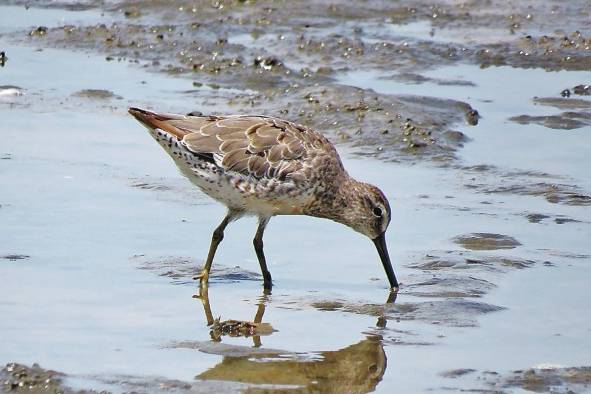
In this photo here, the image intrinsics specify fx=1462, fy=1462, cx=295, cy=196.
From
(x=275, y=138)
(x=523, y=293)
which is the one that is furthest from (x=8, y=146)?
(x=523, y=293)

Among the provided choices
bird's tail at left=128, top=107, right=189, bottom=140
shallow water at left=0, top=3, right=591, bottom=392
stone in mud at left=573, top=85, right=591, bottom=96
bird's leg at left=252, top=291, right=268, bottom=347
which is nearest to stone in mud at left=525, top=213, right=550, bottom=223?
shallow water at left=0, top=3, right=591, bottom=392

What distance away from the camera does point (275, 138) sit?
32.2ft

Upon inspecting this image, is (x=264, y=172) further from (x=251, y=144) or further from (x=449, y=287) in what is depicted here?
(x=449, y=287)

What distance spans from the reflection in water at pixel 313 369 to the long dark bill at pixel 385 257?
111 cm

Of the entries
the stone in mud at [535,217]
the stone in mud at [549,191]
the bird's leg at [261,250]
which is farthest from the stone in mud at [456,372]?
the stone in mud at [549,191]

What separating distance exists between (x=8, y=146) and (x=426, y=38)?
5857mm

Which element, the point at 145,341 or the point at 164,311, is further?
the point at 164,311

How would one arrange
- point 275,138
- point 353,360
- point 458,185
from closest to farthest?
point 353,360 < point 275,138 < point 458,185

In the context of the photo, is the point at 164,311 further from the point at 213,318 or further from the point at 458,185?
the point at 458,185

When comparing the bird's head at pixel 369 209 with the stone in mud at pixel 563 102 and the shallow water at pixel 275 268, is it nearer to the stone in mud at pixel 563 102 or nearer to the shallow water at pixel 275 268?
the shallow water at pixel 275 268

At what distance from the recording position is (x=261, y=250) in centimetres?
966

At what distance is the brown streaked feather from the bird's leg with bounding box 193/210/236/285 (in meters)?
0.38

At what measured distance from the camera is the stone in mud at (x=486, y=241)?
33.6ft

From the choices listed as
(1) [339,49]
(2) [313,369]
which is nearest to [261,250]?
(2) [313,369]
